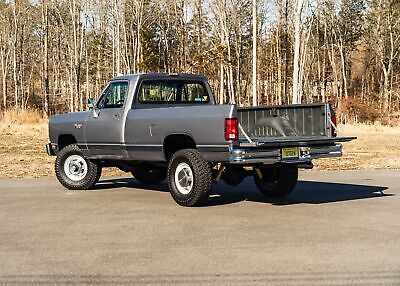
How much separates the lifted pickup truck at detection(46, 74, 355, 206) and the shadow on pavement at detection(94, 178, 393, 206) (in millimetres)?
305

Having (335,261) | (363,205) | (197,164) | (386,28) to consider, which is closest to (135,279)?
(335,261)

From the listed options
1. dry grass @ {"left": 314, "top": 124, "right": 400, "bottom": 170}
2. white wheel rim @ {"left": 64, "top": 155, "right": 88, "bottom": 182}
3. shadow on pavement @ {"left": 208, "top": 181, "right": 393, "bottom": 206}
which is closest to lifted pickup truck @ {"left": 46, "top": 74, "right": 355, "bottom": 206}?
white wheel rim @ {"left": 64, "top": 155, "right": 88, "bottom": 182}

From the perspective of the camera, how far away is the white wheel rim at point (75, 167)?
37.9ft

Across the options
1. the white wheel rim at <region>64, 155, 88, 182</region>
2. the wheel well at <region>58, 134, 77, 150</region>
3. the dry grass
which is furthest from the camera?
the dry grass

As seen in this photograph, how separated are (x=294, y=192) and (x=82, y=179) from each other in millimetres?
4021

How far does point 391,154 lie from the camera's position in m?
18.5

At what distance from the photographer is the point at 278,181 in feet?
33.6

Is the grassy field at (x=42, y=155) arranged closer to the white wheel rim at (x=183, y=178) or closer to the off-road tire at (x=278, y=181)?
the off-road tire at (x=278, y=181)

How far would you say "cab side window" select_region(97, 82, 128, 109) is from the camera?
10578 millimetres

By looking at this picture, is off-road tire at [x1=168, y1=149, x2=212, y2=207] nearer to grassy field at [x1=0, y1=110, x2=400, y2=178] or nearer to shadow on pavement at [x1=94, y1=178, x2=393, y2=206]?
shadow on pavement at [x1=94, y1=178, x2=393, y2=206]

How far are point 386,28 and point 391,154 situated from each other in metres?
36.4

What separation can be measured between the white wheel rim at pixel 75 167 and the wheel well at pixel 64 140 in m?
0.45

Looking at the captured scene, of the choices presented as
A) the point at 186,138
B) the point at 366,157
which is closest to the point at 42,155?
the point at 186,138

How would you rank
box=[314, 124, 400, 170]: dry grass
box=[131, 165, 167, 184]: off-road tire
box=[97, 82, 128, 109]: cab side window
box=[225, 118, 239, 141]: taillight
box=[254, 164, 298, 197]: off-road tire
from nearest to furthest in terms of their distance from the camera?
box=[225, 118, 239, 141]: taillight
box=[254, 164, 298, 197]: off-road tire
box=[97, 82, 128, 109]: cab side window
box=[131, 165, 167, 184]: off-road tire
box=[314, 124, 400, 170]: dry grass
